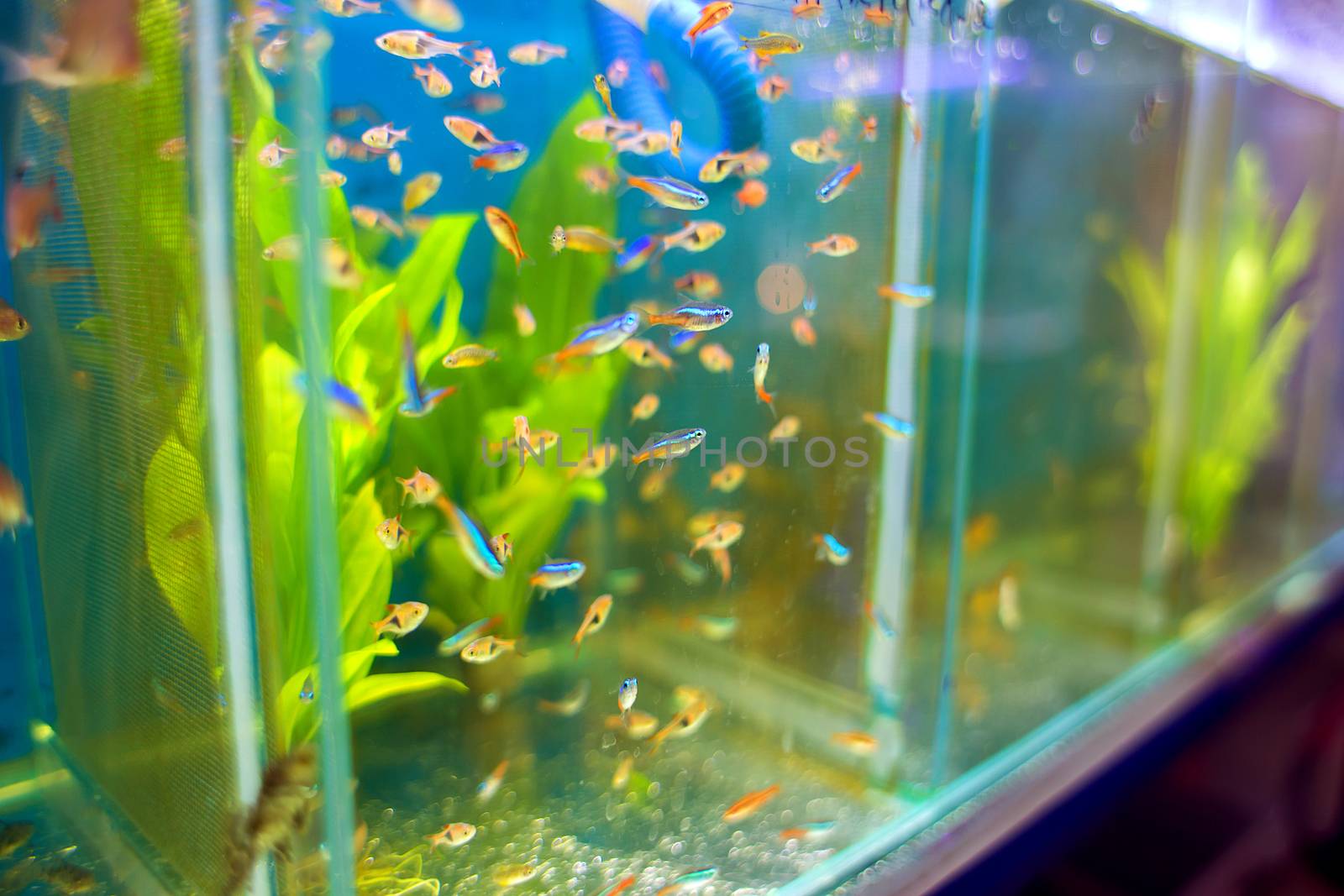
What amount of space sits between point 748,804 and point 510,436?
35.7 inches

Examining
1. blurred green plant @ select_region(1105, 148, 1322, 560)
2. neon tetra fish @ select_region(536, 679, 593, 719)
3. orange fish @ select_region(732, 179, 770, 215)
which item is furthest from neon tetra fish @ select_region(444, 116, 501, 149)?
blurred green plant @ select_region(1105, 148, 1322, 560)

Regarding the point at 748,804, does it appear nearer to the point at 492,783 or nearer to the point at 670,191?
the point at 492,783

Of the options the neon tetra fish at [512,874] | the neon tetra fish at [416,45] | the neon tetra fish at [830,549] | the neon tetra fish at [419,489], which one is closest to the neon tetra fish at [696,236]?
the neon tetra fish at [416,45]

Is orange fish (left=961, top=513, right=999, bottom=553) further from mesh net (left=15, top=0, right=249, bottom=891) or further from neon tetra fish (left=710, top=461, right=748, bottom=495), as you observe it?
mesh net (left=15, top=0, right=249, bottom=891)

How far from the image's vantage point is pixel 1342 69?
3549 mm

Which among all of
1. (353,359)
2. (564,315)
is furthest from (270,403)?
(564,315)

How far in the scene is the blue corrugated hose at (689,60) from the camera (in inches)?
53.8

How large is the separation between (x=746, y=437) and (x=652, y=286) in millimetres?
343

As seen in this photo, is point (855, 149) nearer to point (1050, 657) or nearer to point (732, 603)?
point (732, 603)

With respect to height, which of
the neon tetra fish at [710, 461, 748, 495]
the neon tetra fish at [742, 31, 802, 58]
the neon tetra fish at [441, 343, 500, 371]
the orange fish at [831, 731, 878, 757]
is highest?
the neon tetra fish at [742, 31, 802, 58]

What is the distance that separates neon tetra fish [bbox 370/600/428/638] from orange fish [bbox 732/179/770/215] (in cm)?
89

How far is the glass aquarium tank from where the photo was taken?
109 cm

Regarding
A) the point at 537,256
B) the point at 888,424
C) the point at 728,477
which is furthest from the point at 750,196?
the point at 888,424

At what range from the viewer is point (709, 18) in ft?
4.57
